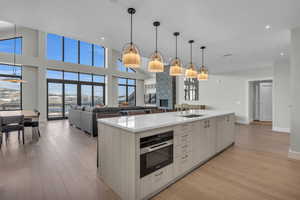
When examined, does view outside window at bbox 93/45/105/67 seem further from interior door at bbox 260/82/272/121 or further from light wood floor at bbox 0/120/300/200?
interior door at bbox 260/82/272/121

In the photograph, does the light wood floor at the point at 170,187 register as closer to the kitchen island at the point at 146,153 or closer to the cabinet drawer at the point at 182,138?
the kitchen island at the point at 146,153

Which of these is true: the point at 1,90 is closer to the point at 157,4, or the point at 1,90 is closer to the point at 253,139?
the point at 157,4

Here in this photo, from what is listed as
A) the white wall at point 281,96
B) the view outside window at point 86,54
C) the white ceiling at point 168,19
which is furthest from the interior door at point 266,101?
the view outside window at point 86,54

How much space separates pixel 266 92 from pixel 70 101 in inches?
413

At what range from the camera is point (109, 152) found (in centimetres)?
192

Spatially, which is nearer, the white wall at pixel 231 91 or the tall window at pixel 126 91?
the white wall at pixel 231 91

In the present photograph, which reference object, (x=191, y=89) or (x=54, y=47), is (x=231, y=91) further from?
(x=54, y=47)

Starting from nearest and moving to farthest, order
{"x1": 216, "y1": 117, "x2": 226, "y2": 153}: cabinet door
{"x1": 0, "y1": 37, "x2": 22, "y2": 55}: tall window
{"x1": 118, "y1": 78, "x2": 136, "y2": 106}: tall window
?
{"x1": 216, "y1": 117, "x2": 226, "y2": 153}: cabinet door
{"x1": 0, "y1": 37, "x2": 22, "y2": 55}: tall window
{"x1": 118, "y1": 78, "x2": 136, "y2": 106}: tall window

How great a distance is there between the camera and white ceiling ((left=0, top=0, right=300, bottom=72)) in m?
2.28

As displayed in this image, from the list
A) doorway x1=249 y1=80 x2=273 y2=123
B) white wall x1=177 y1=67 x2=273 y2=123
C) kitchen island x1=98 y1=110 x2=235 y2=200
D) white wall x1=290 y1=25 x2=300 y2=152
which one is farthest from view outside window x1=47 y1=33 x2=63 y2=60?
doorway x1=249 y1=80 x2=273 y2=123

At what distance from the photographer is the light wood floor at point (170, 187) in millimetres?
1839

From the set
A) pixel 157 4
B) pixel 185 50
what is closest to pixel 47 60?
pixel 185 50

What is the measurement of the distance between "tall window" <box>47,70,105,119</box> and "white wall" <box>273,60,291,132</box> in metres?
8.95

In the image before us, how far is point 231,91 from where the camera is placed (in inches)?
290
